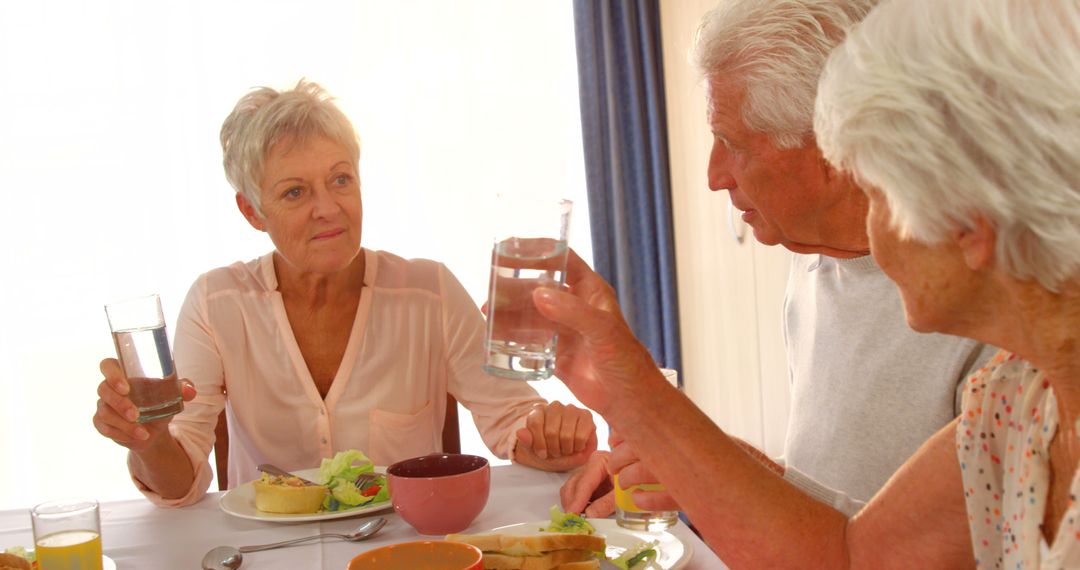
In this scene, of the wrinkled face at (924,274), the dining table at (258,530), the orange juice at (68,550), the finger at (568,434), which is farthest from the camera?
the finger at (568,434)

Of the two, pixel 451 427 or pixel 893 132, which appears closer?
pixel 893 132

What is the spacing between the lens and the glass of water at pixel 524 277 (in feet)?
3.57

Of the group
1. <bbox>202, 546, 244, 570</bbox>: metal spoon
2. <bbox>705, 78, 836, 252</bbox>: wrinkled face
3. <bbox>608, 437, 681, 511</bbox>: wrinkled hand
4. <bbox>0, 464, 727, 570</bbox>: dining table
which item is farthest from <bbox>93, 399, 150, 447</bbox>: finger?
<bbox>705, 78, 836, 252</bbox>: wrinkled face

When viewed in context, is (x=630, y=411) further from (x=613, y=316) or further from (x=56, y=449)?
(x=56, y=449)

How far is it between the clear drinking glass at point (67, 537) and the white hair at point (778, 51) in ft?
3.68

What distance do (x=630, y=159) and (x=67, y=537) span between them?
11.3ft

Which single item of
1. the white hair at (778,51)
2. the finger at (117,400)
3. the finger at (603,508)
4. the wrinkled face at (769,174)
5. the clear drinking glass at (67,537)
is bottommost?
the finger at (603,508)

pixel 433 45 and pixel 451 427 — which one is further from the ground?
pixel 433 45

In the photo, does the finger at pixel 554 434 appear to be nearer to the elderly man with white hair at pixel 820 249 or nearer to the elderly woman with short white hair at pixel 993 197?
the elderly man with white hair at pixel 820 249

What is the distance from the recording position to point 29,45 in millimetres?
3947

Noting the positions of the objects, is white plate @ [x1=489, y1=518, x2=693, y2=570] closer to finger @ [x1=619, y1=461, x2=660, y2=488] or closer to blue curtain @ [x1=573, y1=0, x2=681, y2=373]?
finger @ [x1=619, y1=461, x2=660, y2=488]

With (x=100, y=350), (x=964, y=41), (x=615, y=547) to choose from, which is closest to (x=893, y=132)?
(x=964, y=41)

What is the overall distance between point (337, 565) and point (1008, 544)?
87 centimetres

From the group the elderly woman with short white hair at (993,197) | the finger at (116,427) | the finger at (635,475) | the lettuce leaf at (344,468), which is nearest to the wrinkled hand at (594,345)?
the finger at (635,475)
